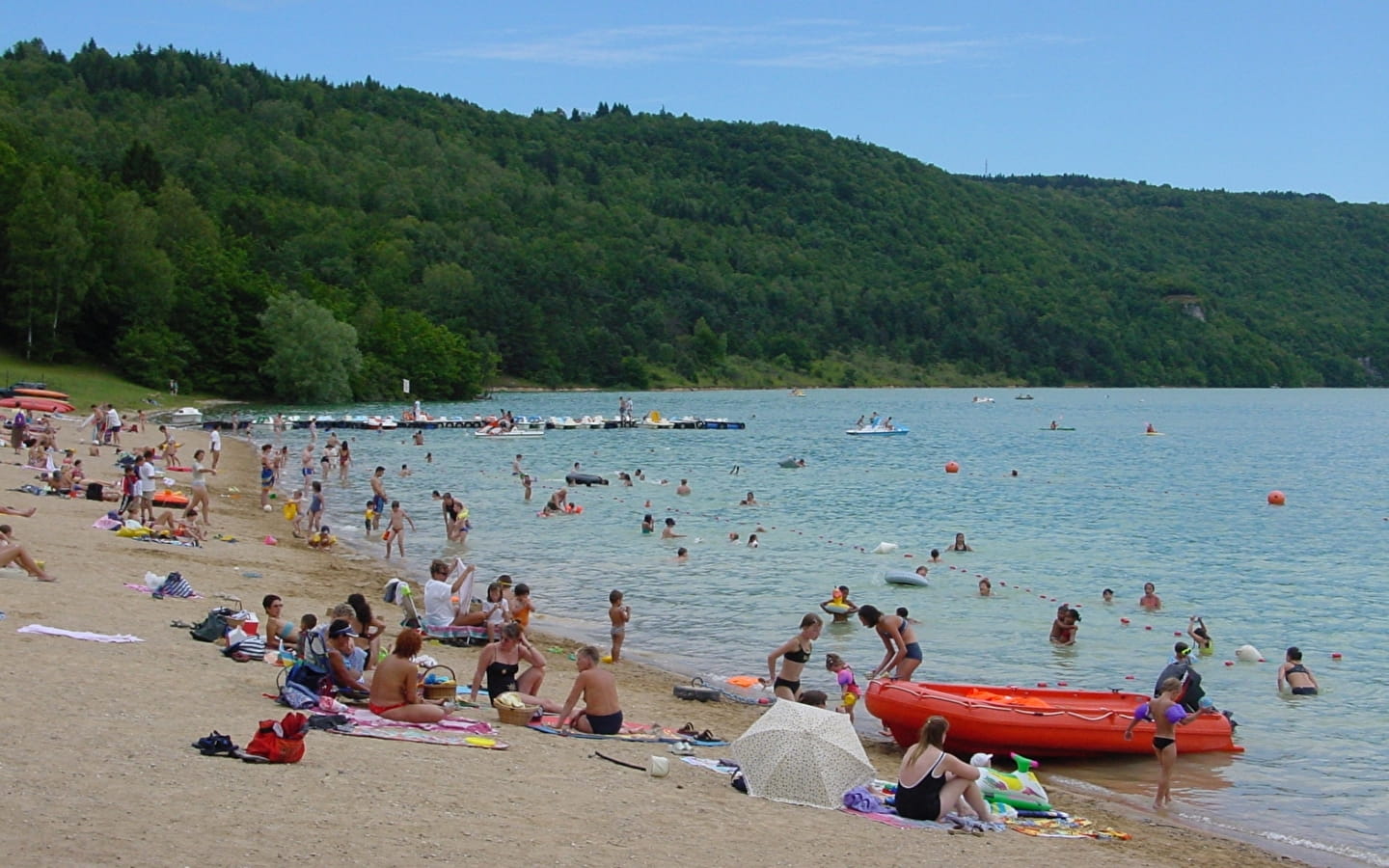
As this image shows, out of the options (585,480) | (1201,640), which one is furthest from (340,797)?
(585,480)

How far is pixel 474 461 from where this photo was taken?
175 feet

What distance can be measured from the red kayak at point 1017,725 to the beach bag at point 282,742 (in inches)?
259

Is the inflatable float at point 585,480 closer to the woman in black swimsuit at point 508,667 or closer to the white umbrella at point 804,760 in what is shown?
the woman in black swimsuit at point 508,667

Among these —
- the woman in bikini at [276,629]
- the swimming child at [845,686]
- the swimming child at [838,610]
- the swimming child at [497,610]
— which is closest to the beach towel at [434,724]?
the woman in bikini at [276,629]

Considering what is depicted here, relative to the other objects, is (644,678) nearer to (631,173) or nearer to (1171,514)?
(1171,514)

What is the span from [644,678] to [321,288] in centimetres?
8816

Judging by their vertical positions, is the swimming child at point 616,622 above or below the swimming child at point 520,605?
below

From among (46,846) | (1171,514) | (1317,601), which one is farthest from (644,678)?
(1171,514)

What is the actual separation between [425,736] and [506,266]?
4965 inches

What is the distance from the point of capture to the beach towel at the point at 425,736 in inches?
406

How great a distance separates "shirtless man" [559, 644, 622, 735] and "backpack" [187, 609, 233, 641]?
405cm

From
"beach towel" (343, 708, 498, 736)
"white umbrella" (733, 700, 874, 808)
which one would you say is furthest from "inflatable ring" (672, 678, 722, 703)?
"white umbrella" (733, 700, 874, 808)

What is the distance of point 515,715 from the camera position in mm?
11797

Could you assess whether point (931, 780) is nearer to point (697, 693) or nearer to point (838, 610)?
point (697, 693)
